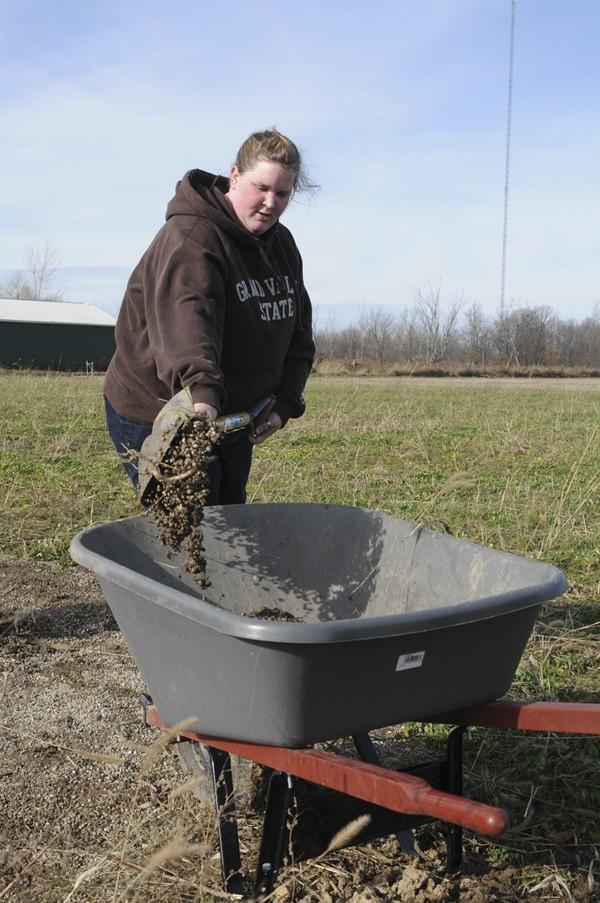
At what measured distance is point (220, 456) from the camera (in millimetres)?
3246

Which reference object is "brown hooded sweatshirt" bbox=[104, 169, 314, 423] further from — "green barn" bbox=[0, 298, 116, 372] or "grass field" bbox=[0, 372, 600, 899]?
"green barn" bbox=[0, 298, 116, 372]

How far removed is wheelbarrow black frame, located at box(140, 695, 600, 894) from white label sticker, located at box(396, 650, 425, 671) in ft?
0.71

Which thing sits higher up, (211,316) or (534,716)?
(211,316)

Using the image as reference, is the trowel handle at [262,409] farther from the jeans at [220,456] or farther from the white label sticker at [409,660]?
the white label sticker at [409,660]

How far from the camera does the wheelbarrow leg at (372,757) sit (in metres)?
2.52

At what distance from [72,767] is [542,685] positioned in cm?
181

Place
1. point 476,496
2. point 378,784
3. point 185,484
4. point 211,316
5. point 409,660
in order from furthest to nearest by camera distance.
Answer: point 476,496 < point 211,316 < point 185,484 < point 409,660 < point 378,784

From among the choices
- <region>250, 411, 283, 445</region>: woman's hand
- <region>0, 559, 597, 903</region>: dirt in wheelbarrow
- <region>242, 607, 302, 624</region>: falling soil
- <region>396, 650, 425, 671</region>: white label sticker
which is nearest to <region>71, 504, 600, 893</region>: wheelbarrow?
<region>396, 650, 425, 671</region>: white label sticker

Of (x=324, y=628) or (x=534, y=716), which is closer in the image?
(x=324, y=628)

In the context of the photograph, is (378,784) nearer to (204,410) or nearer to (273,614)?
(204,410)

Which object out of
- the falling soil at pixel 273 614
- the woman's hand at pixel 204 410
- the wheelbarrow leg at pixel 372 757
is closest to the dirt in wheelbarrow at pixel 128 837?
the wheelbarrow leg at pixel 372 757

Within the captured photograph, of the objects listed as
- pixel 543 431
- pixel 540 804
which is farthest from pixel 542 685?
pixel 543 431

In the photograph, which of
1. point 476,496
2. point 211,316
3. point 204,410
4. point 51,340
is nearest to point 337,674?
point 204,410

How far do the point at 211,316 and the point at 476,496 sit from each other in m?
4.72
